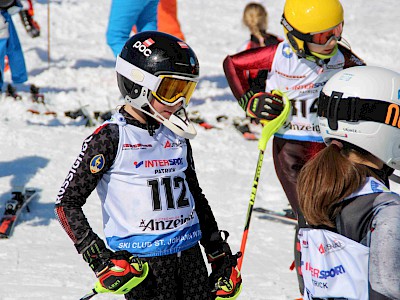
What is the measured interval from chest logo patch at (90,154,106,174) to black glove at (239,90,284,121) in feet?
7.15

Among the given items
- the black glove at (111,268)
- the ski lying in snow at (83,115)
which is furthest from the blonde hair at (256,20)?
the black glove at (111,268)

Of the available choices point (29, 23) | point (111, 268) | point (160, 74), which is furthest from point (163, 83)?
point (29, 23)

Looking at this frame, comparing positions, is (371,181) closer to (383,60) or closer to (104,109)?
(104,109)

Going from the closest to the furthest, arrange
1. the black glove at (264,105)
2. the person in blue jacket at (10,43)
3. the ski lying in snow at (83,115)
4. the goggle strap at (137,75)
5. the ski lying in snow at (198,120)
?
the goggle strap at (137,75) < the black glove at (264,105) < the person in blue jacket at (10,43) < the ski lying in snow at (83,115) < the ski lying in snow at (198,120)

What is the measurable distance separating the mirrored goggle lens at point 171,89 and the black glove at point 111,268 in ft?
2.37

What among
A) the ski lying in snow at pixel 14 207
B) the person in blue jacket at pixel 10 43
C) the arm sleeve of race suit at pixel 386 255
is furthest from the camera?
the person in blue jacket at pixel 10 43

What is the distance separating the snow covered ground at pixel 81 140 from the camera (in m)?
5.76

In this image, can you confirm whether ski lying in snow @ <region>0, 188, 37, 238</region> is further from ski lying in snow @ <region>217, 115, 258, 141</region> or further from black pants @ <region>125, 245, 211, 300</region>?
ski lying in snow @ <region>217, 115, 258, 141</region>

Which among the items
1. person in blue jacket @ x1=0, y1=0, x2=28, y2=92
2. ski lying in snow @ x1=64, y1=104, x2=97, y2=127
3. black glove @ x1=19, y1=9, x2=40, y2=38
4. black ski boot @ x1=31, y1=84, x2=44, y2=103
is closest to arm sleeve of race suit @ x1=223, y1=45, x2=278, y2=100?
person in blue jacket @ x1=0, y1=0, x2=28, y2=92

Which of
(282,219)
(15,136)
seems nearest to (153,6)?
(15,136)

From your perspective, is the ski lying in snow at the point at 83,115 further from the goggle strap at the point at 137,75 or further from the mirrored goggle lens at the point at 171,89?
the mirrored goggle lens at the point at 171,89

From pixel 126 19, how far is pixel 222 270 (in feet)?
20.7

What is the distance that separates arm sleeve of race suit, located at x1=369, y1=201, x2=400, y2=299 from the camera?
2461 millimetres

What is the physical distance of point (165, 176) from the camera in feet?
11.6
